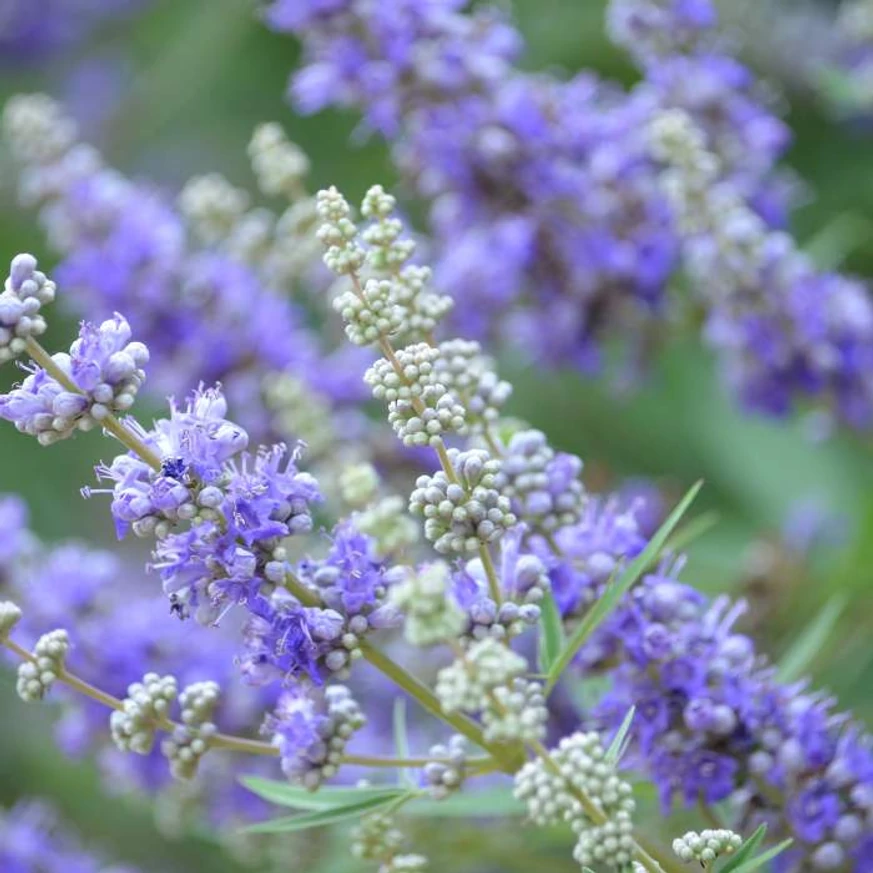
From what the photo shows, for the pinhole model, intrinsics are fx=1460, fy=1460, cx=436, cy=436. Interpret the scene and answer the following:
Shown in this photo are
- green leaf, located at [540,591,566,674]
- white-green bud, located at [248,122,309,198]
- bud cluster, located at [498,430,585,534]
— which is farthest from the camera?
white-green bud, located at [248,122,309,198]

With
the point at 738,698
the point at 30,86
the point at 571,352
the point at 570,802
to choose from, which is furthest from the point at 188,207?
the point at 30,86

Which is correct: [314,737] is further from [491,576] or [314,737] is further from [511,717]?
[511,717]

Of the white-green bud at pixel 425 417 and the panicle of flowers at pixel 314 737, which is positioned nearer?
the white-green bud at pixel 425 417

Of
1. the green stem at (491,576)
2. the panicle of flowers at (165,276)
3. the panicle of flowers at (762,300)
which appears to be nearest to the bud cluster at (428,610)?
the green stem at (491,576)

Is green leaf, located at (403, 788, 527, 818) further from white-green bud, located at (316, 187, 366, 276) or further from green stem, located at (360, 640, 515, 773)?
white-green bud, located at (316, 187, 366, 276)

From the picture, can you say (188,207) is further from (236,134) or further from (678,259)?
(236,134)

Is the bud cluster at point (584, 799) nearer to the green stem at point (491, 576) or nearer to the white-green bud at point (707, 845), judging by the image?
the white-green bud at point (707, 845)

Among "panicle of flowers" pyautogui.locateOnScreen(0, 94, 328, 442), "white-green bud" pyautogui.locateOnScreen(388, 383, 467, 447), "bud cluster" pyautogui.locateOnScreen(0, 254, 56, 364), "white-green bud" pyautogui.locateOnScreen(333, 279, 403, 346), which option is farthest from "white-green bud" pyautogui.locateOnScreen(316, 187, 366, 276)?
"panicle of flowers" pyautogui.locateOnScreen(0, 94, 328, 442)
